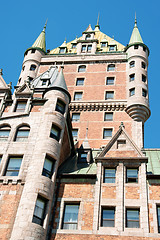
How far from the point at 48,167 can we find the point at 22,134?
4380 mm

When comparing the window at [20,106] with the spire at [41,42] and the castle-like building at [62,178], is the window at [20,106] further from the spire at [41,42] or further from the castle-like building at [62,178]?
the spire at [41,42]

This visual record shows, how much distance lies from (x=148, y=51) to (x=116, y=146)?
30222 mm

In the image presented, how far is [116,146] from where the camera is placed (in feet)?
93.5

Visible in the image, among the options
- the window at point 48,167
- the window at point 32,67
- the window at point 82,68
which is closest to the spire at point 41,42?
the window at point 32,67

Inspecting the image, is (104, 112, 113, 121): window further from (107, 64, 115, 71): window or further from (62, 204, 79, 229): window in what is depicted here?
(62, 204, 79, 229): window

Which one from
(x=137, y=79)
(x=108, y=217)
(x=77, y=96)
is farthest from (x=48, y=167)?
(x=137, y=79)

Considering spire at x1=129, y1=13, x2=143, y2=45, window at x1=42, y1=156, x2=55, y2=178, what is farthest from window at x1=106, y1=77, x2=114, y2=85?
window at x1=42, y1=156, x2=55, y2=178

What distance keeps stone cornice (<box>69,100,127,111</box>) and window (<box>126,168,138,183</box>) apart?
20.8m

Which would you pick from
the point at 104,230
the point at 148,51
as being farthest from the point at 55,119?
the point at 148,51

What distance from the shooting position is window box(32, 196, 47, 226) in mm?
23400

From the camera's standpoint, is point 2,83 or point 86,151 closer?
point 86,151

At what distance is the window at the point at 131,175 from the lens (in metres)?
26.2

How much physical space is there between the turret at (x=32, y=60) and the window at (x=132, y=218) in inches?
1288

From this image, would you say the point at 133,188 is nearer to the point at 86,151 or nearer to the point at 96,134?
the point at 86,151
